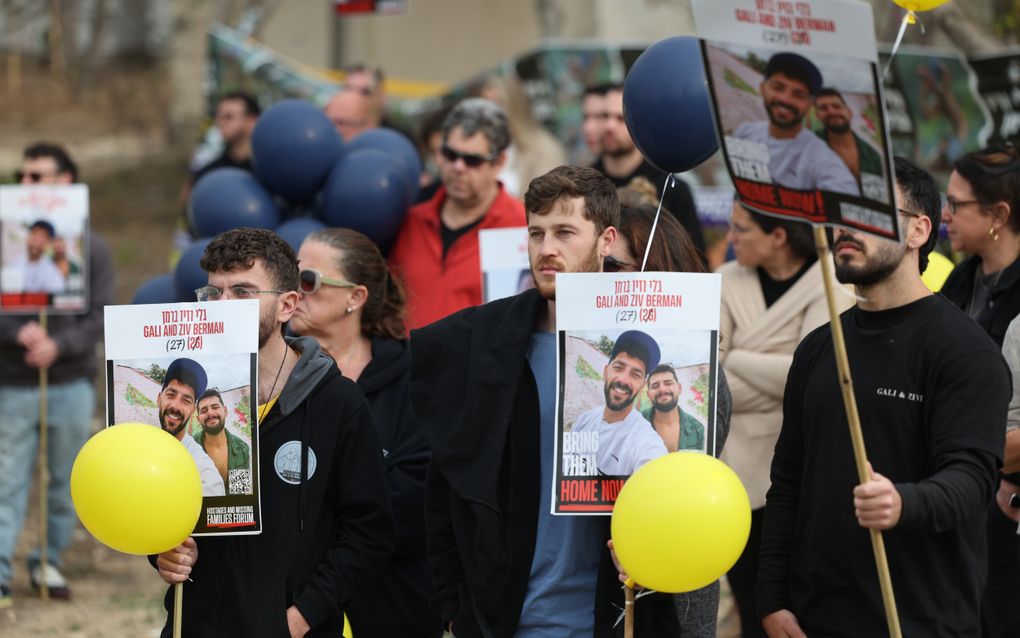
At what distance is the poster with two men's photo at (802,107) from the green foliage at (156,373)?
1628mm

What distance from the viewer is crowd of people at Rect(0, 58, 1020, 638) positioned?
11.4 feet

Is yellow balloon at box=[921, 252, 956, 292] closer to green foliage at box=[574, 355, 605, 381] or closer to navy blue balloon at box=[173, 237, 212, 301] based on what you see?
green foliage at box=[574, 355, 605, 381]

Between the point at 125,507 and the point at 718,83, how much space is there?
183cm

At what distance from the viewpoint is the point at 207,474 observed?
372cm

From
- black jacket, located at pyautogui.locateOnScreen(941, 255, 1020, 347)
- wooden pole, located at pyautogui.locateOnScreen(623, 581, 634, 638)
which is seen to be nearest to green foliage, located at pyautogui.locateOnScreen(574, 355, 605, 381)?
wooden pole, located at pyautogui.locateOnScreen(623, 581, 634, 638)

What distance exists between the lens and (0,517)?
7660 mm

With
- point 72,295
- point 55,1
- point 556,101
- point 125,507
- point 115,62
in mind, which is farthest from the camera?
point 115,62

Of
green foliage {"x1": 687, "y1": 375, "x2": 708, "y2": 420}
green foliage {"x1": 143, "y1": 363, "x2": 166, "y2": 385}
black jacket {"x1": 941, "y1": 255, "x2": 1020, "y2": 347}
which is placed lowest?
green foliage {"x1": 687, "y1": 375, "x2": 708, "y2": 420}

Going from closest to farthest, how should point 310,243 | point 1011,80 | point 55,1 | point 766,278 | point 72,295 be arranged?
point 310,243, point 766,278, point 72,295, point 1011,80, point 55,1

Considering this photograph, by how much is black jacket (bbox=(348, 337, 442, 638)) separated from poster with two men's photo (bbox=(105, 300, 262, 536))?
91 centimetres

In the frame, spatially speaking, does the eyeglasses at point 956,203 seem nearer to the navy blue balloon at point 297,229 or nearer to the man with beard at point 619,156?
the man with beard at point 619,156

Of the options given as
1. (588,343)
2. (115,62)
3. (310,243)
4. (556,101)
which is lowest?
(588,343)

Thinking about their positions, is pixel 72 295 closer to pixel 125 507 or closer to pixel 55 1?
pixel 125 507

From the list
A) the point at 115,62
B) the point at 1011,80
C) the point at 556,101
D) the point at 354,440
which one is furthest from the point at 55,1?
the point at 354,440
